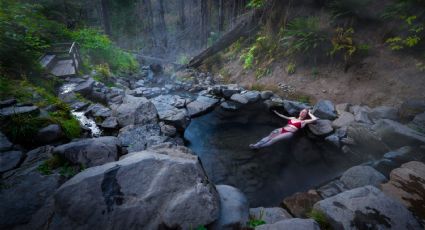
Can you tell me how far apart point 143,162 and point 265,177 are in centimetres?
345

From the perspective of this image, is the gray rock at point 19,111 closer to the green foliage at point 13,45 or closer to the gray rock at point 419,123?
the green foliage at point 13,45

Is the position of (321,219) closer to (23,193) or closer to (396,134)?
(396,134)

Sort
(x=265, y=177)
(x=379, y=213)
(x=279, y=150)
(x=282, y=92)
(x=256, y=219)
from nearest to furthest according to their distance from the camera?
(x=379, y=213) → (x=256, y=219) → (x=265, y=177) → (x=279, y=150) → (x=282, y=92)

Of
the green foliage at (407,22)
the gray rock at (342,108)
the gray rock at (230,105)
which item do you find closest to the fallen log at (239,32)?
the gray rock at (230,105)

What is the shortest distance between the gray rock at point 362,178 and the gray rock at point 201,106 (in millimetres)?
5829

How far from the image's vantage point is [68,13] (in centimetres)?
1780

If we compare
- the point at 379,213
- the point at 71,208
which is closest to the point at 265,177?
the point at 379,213

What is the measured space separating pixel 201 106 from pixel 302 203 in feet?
20.2

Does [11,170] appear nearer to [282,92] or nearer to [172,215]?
[172,215]

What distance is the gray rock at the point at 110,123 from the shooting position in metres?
6.22

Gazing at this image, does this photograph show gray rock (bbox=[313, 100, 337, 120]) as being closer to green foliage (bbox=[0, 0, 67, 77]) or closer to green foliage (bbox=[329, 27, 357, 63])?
green foliage (bbox=[329, 27, 357, 63])

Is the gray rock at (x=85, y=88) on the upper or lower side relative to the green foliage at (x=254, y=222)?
upper

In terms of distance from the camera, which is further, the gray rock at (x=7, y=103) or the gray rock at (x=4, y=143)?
the gray rock at (x=7, y=103)

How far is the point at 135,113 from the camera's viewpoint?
6.76 m
